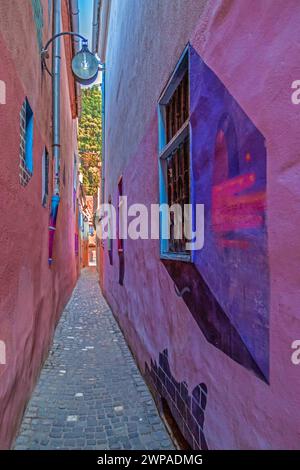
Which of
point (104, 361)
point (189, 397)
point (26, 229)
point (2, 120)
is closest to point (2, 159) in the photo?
point (2, 120)

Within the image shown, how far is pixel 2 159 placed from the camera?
2301 mm

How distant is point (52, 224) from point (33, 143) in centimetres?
180

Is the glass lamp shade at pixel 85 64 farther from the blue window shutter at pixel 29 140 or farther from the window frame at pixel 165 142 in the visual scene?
the window frame at pixel 165 142

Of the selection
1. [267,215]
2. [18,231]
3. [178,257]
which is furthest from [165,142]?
[267,215]

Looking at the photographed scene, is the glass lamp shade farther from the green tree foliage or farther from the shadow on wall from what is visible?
the green tree foliage

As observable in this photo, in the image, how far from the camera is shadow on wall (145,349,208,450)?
2197mm

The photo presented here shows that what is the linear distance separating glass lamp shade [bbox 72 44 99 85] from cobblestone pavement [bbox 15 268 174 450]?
15.6 ft

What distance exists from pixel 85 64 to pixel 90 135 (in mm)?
22325

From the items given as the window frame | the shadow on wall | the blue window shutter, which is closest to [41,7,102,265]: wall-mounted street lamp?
the blue window shutter

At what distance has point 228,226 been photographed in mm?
1823

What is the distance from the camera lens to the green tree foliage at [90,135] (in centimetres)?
2712

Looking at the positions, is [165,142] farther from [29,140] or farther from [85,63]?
[85,63]

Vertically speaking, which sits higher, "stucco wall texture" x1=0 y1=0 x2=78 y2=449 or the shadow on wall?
"stucco wall texture" x1=0 y1=0 x2=78 y2=449

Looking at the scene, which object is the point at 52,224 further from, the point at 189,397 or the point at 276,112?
the point at 276,112
